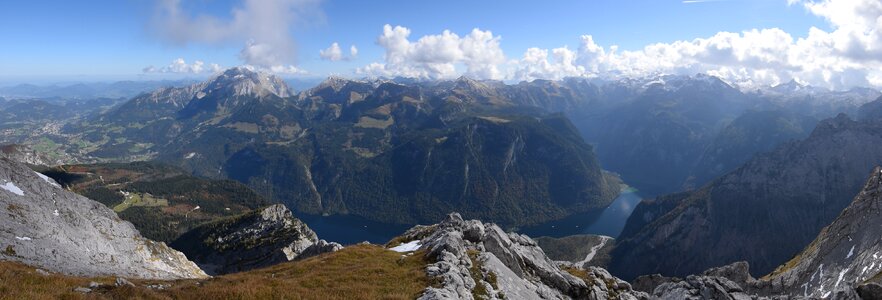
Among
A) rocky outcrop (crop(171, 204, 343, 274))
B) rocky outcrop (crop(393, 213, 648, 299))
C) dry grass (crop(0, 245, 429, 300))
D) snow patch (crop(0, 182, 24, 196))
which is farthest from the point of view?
rocky outcrop (crop(171, 204, 343, 274))

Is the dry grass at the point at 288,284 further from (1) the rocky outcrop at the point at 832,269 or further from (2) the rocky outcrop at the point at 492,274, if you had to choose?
(1) the rocky outcrop at the point at 832,269

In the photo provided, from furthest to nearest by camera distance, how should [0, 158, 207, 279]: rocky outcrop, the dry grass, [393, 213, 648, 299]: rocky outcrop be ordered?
[0, 158, 207, 279]: rocky outcrop < [393, 213, 648, 299]: rocky outcrop < the dry grass

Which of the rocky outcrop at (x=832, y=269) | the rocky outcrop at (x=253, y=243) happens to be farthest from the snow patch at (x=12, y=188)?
the rocky outcrop at (x=832, y=269)

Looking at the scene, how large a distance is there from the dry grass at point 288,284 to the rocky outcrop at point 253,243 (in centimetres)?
6118

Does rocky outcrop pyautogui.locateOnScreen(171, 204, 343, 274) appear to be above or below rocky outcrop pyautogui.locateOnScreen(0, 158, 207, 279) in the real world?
below

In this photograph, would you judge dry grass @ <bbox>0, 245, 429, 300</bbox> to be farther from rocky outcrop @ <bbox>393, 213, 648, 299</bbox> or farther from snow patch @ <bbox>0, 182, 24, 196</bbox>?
snow patch @ <bbox>0, 182, 24, 196</bbox>

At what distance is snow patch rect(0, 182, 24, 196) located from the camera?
6818 cm

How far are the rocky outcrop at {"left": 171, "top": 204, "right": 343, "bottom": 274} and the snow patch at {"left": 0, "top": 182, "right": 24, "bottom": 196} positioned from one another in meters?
46.2

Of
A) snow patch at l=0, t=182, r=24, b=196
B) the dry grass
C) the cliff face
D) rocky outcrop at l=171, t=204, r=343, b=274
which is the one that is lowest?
rocky outcrop at l=171, t=204, r=343, b=274

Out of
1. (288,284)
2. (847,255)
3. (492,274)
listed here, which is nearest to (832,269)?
(847,255)

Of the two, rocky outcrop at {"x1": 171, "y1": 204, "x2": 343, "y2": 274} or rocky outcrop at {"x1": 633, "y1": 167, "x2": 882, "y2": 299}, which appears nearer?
rocky outcrop at {"x1": 633, "y1": 167, "x2": 882, "y2": 299}

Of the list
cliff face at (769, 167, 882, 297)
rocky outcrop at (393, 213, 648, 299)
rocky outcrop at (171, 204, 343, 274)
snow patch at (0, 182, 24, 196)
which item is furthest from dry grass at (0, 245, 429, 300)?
cliff face at (769, 167, 882, 297)

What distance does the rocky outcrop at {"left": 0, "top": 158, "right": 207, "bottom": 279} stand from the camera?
53.5 m

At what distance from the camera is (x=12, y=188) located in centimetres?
6944
